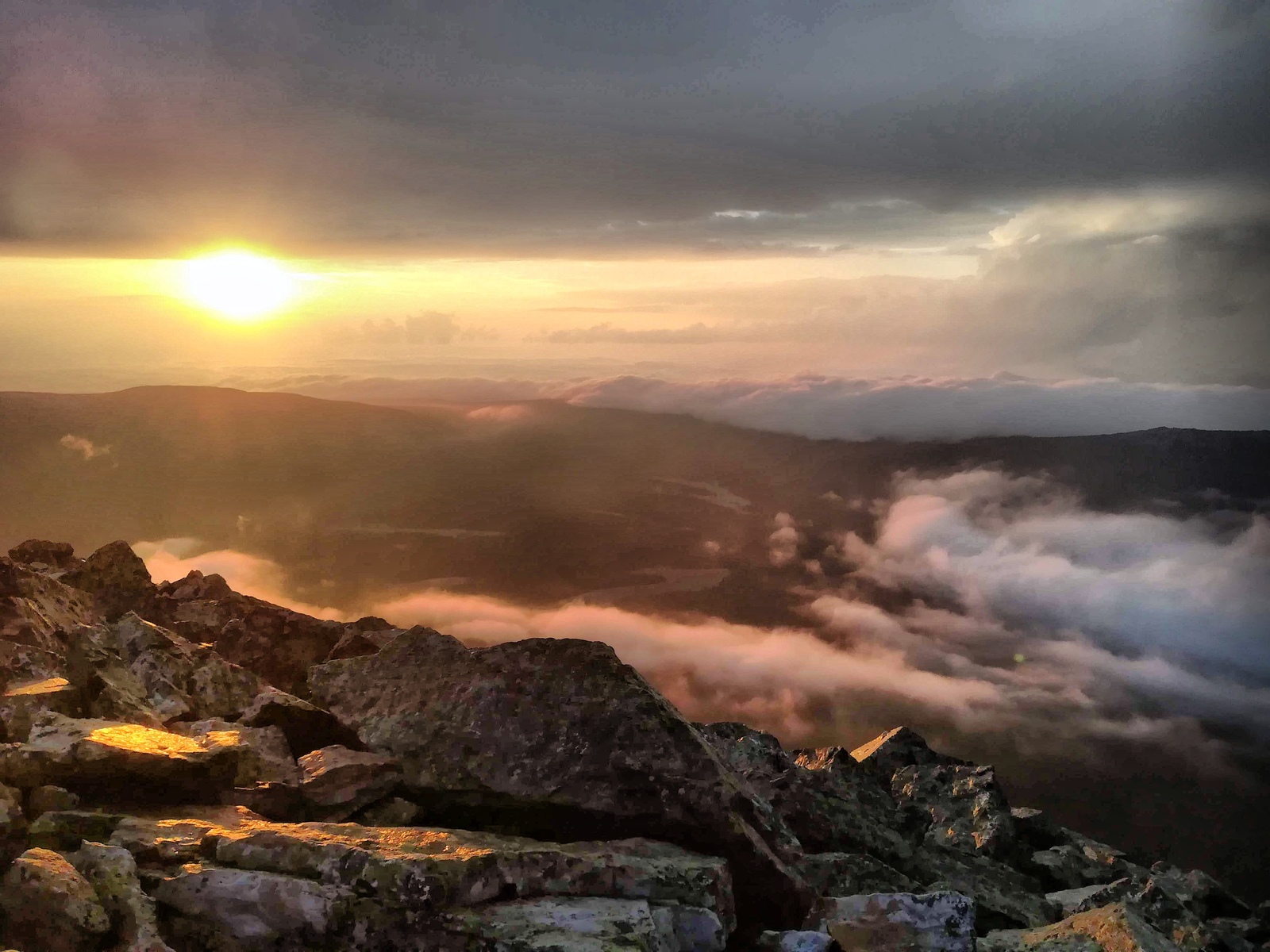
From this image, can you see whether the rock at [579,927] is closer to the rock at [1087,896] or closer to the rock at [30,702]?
the rock at [30,702]

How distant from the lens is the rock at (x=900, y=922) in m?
12.4

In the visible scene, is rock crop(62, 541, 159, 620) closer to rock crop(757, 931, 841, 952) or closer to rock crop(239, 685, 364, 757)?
rock crop(239, 685, 364, 757)

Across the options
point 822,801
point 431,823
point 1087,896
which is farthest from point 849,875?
point 431,823

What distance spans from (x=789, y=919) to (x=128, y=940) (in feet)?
26.3

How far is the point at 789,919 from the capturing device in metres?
12.8

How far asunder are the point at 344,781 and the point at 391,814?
0.87 meters

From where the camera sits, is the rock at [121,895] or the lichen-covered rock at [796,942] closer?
the rock at [121,895]

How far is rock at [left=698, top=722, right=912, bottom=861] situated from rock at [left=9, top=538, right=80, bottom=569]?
16.8m

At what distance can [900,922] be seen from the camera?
12.6 meters

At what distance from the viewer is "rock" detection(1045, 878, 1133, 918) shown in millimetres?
17922

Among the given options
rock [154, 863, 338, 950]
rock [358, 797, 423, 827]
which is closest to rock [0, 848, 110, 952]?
rock [154, 863, 338, 950]

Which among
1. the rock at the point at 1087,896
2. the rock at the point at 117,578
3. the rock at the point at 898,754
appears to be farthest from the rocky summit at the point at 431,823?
the rock at the point at 898,754

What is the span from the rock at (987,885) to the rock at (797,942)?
6031 mm

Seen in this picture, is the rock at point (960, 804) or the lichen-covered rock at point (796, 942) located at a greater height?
the lichen-covered rock at point (796, 942)
